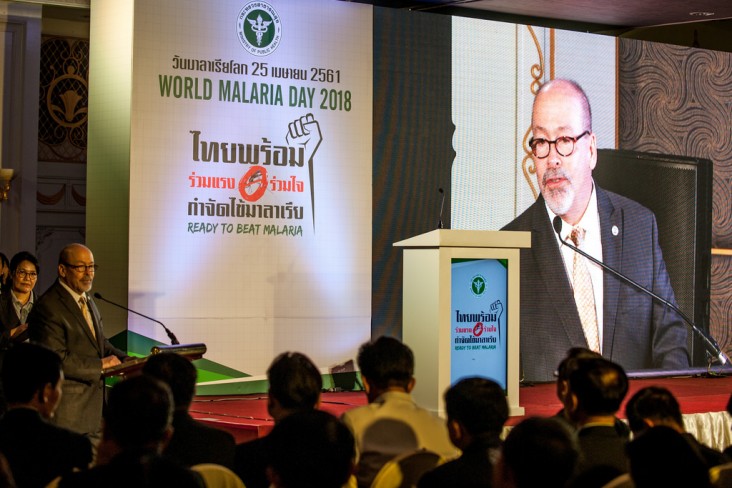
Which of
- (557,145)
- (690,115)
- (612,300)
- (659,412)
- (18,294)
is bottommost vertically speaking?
(659,412)

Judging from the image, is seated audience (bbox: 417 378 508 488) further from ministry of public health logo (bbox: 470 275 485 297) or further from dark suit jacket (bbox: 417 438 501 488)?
ministry of public health logo (bbox: 470 275 485 297)

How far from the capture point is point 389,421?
311 cm

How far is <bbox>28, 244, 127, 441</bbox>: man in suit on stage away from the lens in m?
4.21

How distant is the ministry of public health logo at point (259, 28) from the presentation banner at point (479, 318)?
8.75ft

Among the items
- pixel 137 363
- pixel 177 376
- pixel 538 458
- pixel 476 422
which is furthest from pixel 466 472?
pixel 137 363

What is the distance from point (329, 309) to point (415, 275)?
6.73ft

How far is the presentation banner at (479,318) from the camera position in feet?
16.3

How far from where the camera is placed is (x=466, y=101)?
7.54m

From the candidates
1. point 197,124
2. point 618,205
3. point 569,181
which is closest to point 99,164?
point 197,124

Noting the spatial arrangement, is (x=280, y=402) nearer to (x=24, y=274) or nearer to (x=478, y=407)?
(x=478, y=407)

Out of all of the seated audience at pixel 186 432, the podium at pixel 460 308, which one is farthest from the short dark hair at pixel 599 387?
the podium at pixel 460 308

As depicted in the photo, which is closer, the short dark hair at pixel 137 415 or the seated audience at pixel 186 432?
the short dark hair at pixel 137 415

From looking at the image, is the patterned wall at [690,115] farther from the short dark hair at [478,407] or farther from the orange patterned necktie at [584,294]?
the short dark hair at [478,407]

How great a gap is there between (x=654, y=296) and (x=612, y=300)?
427 mm
